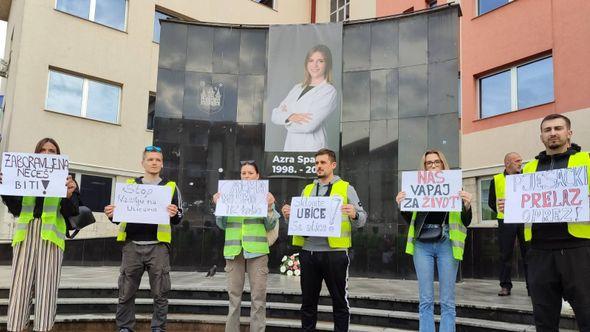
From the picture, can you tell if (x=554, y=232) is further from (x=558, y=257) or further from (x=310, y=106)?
(x=310, y=106)

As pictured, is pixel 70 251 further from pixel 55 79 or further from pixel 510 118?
pixel 510 118

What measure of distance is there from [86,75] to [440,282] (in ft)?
44.3

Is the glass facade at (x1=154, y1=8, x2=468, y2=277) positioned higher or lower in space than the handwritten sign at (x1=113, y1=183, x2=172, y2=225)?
higher

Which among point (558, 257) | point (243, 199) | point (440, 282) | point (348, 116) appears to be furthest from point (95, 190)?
point (558, 257)

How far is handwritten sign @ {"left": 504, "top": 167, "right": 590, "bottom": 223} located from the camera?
3.51 m

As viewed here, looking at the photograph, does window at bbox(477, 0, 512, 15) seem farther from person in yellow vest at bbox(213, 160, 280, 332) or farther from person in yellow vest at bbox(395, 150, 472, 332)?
person in yellow vest at bbox(213, 160, 280, 332)

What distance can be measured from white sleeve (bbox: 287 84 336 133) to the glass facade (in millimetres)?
311

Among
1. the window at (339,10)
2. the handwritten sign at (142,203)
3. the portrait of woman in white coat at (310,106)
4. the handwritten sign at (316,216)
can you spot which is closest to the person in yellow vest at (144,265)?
the handwritten sign at (142,203)

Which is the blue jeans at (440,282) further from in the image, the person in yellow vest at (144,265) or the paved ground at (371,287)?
the person in yellow vest at (144,265)

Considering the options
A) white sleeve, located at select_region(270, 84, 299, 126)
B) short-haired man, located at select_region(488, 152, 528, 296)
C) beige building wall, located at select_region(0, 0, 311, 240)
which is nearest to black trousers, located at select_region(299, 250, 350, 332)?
short-haired man, located at select_region(488, 152, 528, 296)

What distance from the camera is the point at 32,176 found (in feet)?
15.0

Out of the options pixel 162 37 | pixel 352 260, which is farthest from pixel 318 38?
pixel 352 260

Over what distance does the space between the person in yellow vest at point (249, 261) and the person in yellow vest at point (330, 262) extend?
48 cm

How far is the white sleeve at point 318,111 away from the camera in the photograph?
34.6 feet
